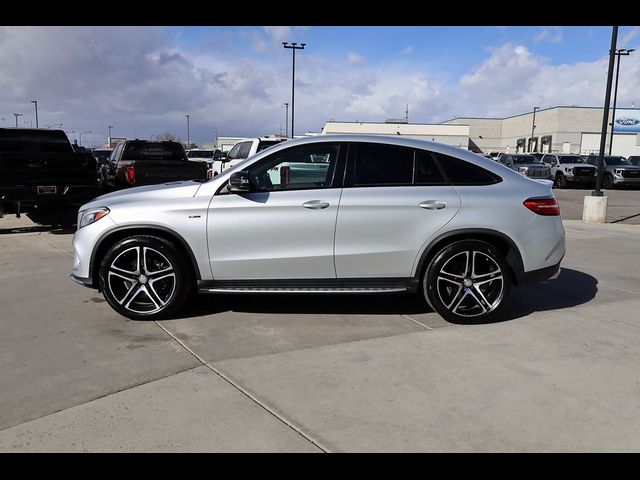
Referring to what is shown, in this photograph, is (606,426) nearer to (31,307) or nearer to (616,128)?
(31,307)

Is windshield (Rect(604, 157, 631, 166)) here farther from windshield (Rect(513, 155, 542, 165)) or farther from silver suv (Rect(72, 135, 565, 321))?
silver suv (Rect(72, 135, 565, 321))

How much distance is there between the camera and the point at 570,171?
26094 millimetres

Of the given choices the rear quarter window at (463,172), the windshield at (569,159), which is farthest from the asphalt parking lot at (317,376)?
the windshield at (569,159)

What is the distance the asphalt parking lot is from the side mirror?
1.25 m

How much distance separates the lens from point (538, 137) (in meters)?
86.9

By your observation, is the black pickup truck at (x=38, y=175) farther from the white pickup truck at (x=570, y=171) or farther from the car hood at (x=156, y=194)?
the white pickup truck at (x=570, y=171)

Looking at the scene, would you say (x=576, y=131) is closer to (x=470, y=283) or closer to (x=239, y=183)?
(x=470, y=283)

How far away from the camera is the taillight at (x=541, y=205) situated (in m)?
4.82

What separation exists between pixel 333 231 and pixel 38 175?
744 centimetres

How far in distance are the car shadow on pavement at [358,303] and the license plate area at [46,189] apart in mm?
5654

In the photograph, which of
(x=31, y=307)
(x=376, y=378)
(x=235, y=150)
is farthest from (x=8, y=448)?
(x=235, y=150)

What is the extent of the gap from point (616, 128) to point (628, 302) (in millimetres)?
84215

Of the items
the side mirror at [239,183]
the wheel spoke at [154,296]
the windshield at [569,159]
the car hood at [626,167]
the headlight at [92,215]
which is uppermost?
the windshield at [569,159]

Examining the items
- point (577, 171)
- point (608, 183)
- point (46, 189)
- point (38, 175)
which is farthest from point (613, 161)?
point (38, 175)
